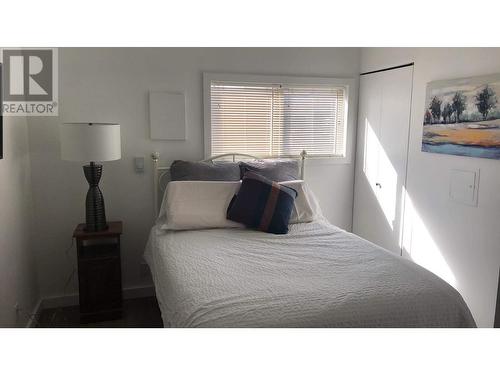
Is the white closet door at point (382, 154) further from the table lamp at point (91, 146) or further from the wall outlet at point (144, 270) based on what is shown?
the table lamp at point (91, 146)

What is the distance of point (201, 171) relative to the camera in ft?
9.91

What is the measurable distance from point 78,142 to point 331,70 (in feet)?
7.42

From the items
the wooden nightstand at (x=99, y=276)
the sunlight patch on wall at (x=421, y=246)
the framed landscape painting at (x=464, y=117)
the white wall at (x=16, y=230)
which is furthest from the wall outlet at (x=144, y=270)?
the framed landscape painting at (x=464, y=117)

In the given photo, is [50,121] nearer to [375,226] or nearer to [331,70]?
[331,70]

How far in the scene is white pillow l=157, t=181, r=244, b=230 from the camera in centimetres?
272

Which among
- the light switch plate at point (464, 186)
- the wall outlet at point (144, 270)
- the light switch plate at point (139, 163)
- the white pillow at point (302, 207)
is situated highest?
the light switch plate at point (139, 163)

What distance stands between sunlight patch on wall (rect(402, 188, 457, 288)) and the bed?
790mm

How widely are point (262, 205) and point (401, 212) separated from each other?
1.26 metres

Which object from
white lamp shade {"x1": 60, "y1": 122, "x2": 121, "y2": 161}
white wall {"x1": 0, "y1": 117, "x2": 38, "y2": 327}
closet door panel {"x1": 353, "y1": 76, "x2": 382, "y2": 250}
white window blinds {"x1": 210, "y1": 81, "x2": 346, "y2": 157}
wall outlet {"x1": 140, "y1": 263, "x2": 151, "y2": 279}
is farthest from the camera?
closet door panel {"x1": 353, "y1": 76, "x2": 382, "y2": 250}

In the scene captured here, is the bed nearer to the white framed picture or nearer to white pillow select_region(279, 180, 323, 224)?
white pillow select_region(279, 180, 323, 224)

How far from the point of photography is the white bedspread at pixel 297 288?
1605 mm

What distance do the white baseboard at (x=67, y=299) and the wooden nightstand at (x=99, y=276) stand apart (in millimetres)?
380

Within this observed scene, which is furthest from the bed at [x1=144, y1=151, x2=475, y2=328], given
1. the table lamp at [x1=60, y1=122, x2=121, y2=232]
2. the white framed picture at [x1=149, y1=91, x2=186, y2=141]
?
the white framed picture at [x1=149, y1=91, x2=186, y2=141]

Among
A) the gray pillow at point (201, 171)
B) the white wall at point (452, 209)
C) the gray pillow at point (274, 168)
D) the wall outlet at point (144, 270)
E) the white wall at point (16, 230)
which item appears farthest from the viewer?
the wall outlet at point (144, 270)
